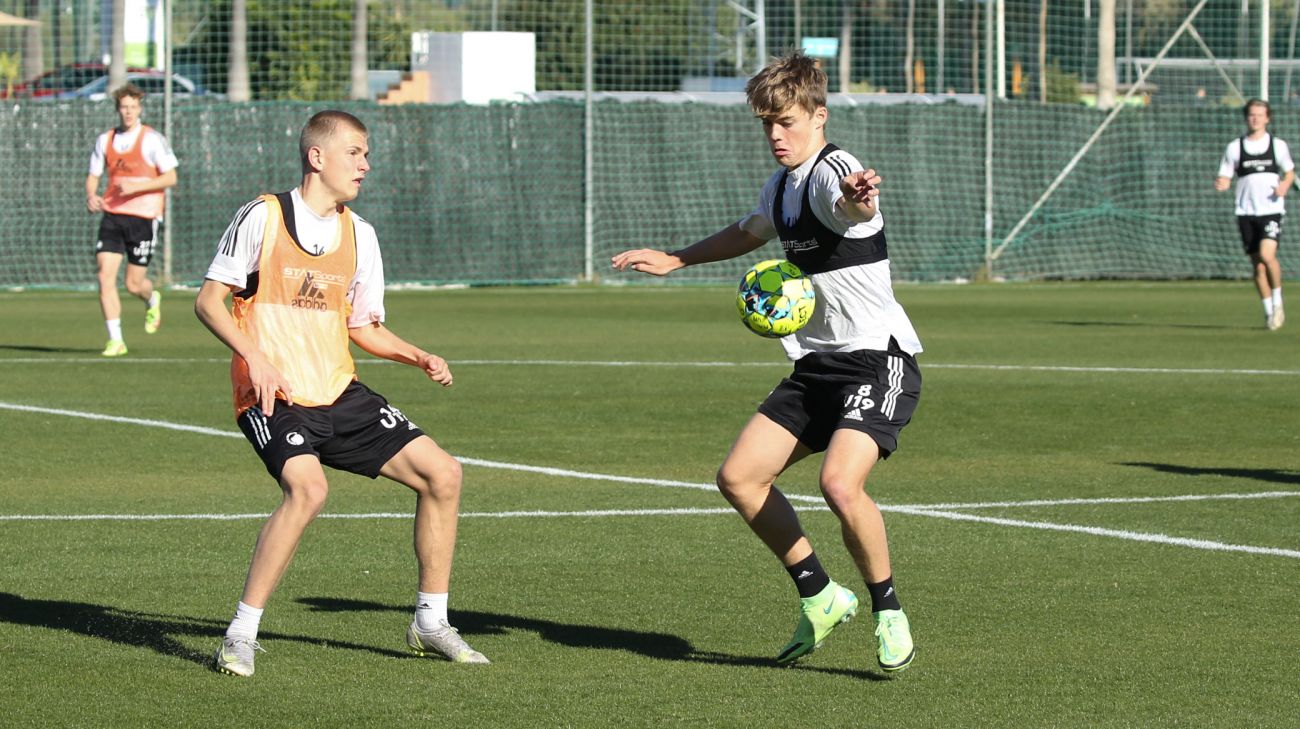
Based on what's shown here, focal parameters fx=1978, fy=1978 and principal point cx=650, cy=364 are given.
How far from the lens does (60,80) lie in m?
29.5

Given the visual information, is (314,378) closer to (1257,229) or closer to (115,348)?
(115,348)

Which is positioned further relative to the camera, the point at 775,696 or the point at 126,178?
the point at 126,178

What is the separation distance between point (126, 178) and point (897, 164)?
14.3 meters

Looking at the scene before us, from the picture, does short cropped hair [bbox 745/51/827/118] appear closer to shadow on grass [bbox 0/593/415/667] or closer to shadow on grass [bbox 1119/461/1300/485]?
shadow on grass [bbox 0/593/415/667]

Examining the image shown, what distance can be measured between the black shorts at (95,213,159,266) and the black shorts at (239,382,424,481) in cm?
1127

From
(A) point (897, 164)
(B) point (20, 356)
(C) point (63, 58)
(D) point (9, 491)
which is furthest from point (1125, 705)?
(C) point (63, 58)

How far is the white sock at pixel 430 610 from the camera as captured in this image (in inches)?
246

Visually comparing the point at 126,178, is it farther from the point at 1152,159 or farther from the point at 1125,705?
the point at 1152,159

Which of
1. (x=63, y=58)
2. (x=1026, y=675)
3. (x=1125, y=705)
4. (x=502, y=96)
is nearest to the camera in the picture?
(x=1125, y=705)

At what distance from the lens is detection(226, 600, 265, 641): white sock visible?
19.7 feet

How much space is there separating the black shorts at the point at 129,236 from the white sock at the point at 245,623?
11.6 metres

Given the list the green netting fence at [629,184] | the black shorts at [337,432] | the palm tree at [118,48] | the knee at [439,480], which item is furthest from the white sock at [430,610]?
the palm tree at [118,48]

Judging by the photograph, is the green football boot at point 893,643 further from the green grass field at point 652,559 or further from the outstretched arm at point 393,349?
the outstretched arm at point 393,349

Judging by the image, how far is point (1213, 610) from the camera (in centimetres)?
684
